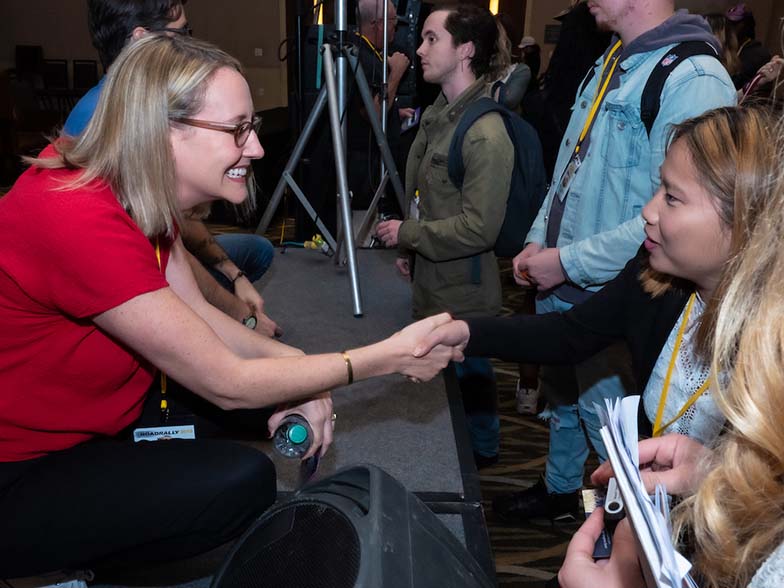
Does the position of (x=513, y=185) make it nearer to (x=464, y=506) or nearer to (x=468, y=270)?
(x=468, y=270)

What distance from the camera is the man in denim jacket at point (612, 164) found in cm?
162

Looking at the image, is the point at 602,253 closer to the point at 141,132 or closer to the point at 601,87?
the point at 601,87

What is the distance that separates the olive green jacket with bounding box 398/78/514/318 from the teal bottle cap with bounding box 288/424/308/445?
2.95ft

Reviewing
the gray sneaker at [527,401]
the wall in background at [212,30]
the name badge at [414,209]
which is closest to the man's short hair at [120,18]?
the name badge at [414,209]

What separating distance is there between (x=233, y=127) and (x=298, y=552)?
0.85m

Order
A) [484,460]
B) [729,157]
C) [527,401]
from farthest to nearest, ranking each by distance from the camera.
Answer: [527,401]
[484,460]
[729,157]

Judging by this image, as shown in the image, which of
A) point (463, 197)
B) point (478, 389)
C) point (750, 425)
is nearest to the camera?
point (750, 425)

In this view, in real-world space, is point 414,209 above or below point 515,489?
above

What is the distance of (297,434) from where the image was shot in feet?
4.92

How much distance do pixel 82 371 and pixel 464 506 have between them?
3.04 feet

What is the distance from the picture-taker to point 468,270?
7.47 feet

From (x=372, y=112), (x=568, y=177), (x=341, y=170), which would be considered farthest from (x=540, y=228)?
(x=372, y=112)

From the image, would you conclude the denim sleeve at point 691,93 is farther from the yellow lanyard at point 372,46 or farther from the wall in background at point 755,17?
the wall in background at point 755,17

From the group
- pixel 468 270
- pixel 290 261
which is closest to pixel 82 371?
pixel 468 270
